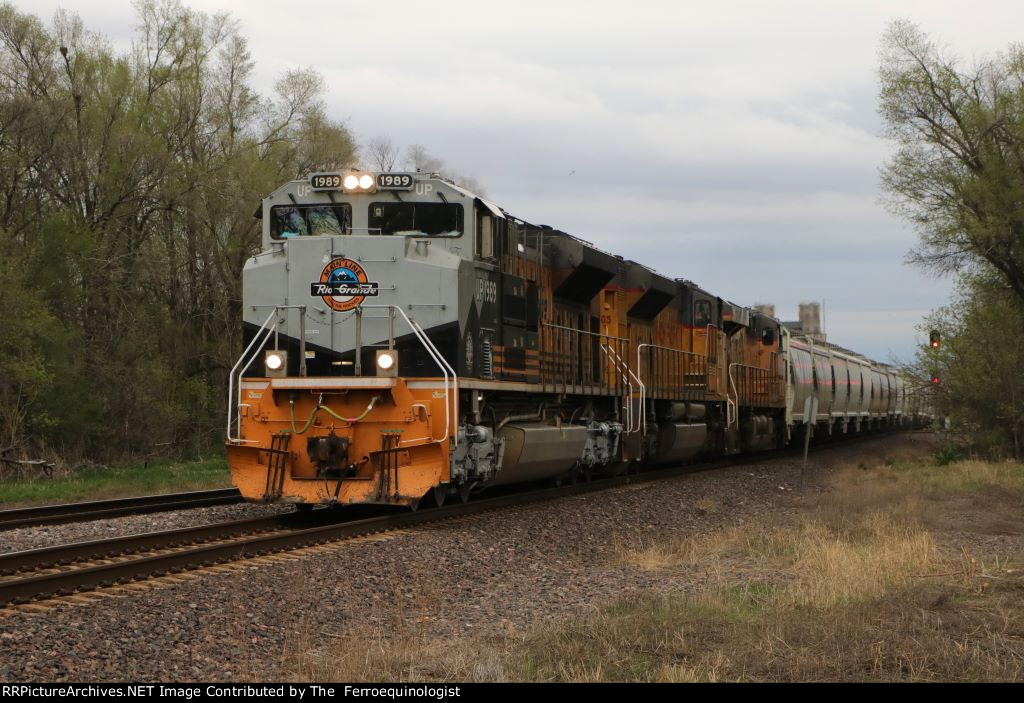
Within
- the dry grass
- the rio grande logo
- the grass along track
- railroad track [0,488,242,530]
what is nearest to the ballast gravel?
the dry grass

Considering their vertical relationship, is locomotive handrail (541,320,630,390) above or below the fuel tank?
above

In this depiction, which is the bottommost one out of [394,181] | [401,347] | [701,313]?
[401,347]

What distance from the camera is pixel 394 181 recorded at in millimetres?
12906

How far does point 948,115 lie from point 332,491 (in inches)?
866

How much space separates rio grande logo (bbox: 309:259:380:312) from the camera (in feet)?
41.1

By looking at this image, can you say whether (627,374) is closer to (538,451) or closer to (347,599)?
(538,451)

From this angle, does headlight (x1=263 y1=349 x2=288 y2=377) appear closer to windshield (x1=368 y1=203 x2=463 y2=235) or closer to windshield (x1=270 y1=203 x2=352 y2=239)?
windshield (x1=270 y1=203 x2=352 y2=239)

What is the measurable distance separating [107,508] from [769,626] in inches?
413

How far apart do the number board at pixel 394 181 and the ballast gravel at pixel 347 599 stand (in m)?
3.91

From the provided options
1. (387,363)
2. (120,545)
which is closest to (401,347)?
(387,363)

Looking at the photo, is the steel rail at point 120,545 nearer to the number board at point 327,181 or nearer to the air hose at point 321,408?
the air hose at point 321,408

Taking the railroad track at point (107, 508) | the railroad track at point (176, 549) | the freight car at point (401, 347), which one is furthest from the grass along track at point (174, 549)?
the railroad track at point (107, 508)

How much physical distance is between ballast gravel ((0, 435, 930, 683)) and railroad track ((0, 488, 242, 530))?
1045 mm
